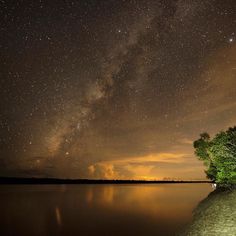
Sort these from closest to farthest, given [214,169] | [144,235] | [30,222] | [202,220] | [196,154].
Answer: [202,220]
[144,235]
[30,222]
[214,169]
[196,154]

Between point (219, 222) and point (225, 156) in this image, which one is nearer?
point (219, 222)

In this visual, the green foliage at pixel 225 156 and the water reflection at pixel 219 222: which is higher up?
the green foliage at pixel 225 156

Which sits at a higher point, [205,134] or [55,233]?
[205,134]

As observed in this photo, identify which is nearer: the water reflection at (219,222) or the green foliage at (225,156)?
the water reflection at (219,222)

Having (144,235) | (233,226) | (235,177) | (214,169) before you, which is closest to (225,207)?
(233,226)

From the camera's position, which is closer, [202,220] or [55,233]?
[202,220]

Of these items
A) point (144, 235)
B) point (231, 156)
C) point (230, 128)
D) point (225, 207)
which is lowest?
point (144, 235)

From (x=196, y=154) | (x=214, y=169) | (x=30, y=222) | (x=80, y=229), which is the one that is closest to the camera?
(x=80, y=229)

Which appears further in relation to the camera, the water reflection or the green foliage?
the green foliage

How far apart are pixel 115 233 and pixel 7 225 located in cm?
1813

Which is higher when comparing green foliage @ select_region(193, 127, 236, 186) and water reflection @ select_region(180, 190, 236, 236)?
green foliage @ select_region(193, 127, 236, 186)

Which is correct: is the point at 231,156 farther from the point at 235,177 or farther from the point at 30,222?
the point at 30,222

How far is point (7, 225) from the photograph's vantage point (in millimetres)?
47656

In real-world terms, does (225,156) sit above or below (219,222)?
above
